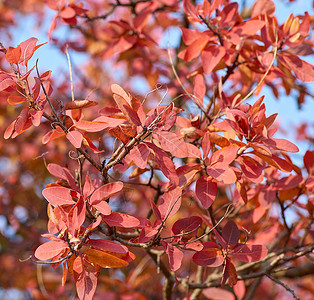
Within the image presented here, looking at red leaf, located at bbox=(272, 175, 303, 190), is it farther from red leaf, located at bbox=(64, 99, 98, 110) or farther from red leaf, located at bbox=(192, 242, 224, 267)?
red leaf, located at bbox=(64, 99, 98, 110)

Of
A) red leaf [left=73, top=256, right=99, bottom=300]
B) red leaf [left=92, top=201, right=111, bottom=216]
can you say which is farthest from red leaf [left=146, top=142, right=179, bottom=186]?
red leaf [left=73, top=256, right=99, bottom=300]

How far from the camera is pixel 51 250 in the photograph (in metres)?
0.77

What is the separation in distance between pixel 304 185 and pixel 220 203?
91 centimetres

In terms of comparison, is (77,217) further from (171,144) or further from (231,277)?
(231,277)

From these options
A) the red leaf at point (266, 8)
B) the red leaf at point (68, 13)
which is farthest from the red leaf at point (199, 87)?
the red leaf at point (68, 13)

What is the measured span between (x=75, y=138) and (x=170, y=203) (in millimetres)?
251

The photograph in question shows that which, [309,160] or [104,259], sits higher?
[309,160]

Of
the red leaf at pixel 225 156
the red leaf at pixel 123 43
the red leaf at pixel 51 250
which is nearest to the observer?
the red leaf at pixel 51 250

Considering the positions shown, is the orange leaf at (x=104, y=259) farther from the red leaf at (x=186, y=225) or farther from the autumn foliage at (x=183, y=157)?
the red leaf at (x=186, y=225)

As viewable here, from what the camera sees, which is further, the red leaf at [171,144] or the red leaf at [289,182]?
the red leaf at [289,182]

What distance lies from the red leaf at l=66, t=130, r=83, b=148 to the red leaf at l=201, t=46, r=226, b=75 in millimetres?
500

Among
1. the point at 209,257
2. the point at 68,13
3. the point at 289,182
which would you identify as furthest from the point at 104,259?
the point at 68,13

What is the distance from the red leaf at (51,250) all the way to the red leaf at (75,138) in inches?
7.8

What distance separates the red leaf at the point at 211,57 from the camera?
3.75ft
